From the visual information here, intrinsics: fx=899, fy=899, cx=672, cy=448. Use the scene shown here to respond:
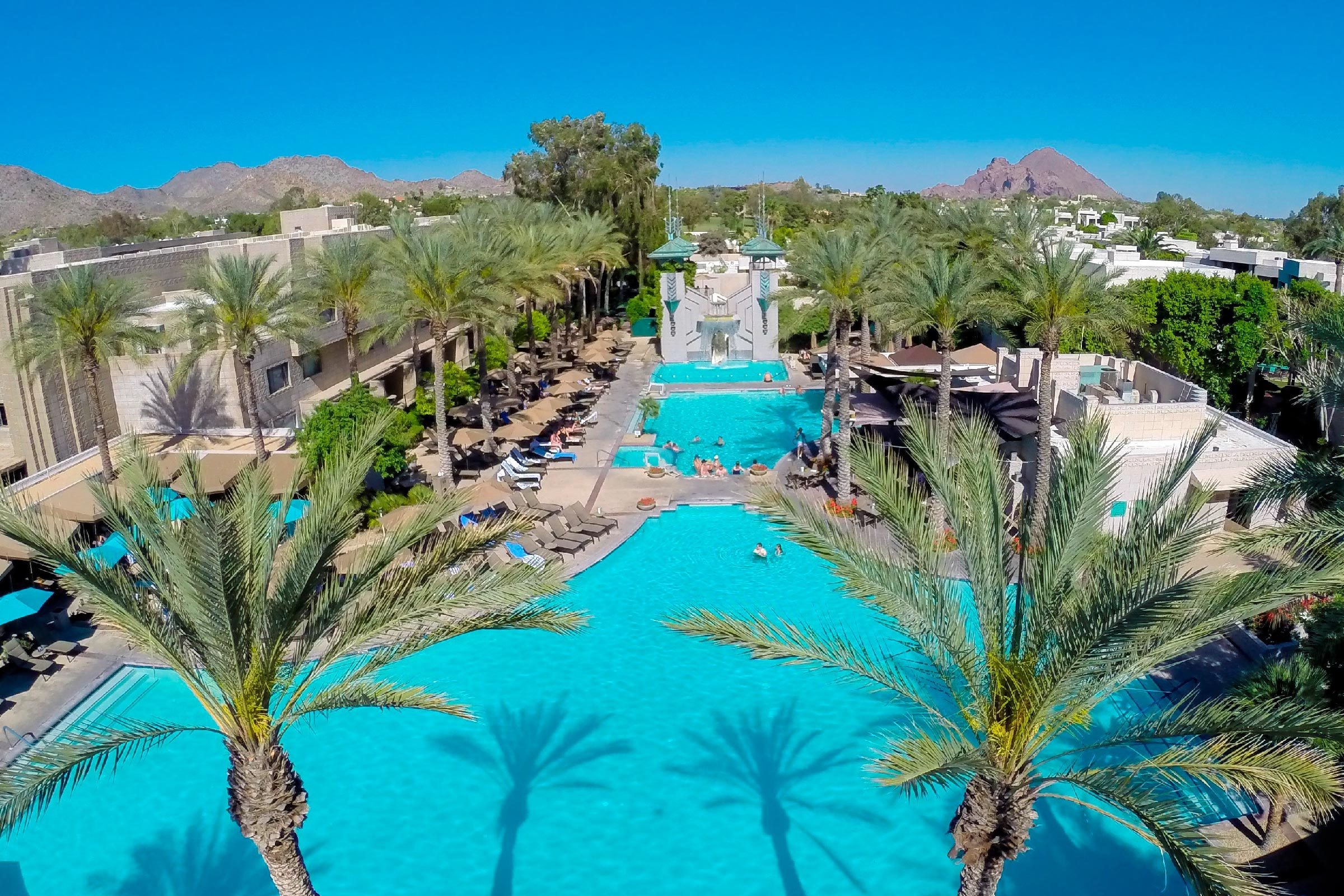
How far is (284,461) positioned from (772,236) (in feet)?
185

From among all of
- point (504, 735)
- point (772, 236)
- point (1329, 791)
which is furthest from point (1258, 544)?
point (772, 236)

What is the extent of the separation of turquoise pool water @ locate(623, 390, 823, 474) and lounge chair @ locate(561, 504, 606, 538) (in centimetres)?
560

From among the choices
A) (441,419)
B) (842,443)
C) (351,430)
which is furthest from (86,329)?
(842,443)

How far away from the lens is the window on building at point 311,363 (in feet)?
91.7

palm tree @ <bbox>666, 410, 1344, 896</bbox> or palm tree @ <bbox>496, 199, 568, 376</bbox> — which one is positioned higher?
palm tree @ <bbox>496, 199, 568, 376</bbox>

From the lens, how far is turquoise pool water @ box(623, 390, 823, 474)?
27.3m

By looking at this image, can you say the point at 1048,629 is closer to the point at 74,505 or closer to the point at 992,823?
the point at 992,823

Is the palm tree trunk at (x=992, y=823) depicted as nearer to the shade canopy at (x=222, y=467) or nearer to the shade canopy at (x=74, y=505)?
the shade canopy at (x=74, y=505)

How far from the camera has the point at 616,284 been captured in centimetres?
6312

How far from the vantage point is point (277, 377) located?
26266 millimetres

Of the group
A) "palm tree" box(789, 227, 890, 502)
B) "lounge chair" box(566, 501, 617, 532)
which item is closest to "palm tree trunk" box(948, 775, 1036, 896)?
"lounge chair" box(566, 501, 617, 532)

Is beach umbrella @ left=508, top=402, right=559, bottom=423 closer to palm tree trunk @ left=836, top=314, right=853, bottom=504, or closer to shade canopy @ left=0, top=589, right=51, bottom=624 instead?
palm tree trunk @ left=836, top=314, right=853, bottom=504

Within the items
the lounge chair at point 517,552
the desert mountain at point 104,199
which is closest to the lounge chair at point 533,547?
the lounge chair at point 517,552

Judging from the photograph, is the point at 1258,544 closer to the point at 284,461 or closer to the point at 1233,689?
the point at 1233,689
